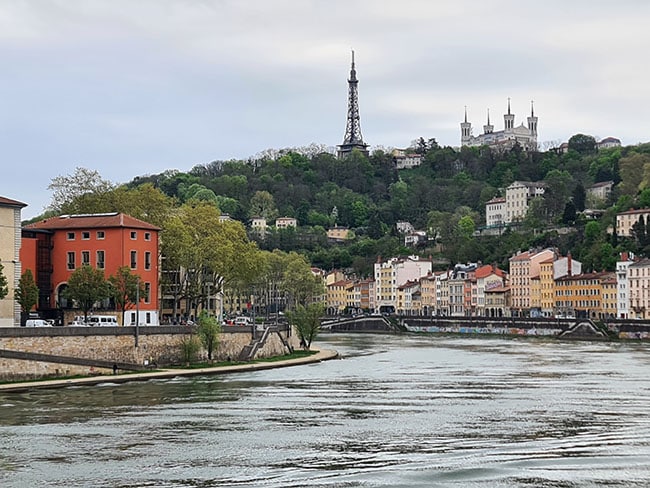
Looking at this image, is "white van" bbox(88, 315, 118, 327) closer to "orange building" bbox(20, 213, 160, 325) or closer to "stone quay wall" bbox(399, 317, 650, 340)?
"orange building" bbox(20, 213, 160, 325)

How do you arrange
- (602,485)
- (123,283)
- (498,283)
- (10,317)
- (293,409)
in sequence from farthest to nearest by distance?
1. (498,283)
2. (123,283)
3. (10,317)
4. (293,409)
5. (602,485)

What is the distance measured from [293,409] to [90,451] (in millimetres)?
10675

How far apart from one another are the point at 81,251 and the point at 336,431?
31174 mm

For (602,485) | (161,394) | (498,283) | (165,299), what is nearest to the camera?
(602,485)

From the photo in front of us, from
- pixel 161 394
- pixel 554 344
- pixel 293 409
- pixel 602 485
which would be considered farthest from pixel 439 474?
pixel 554 344

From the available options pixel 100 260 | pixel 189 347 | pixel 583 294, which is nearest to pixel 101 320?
pixel 100 260

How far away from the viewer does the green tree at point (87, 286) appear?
60.2 meters

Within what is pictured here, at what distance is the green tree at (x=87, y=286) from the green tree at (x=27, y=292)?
2166mm

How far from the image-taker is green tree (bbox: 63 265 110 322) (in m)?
60.2

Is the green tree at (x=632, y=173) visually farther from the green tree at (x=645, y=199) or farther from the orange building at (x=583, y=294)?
the orange building at (x=583, y=294)

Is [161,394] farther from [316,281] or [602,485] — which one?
[316,281]

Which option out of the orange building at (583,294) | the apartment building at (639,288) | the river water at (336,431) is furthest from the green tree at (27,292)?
the orange building at (583,294)

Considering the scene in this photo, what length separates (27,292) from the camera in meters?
58.1

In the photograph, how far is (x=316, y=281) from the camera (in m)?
129
